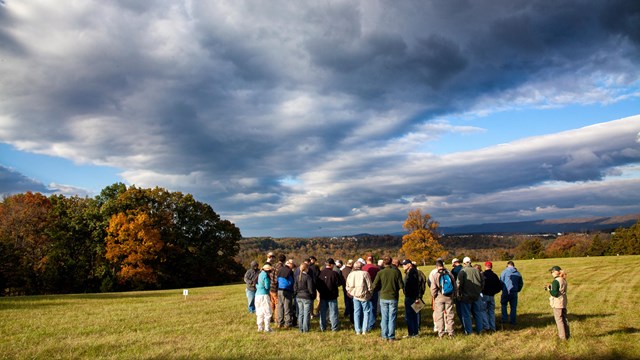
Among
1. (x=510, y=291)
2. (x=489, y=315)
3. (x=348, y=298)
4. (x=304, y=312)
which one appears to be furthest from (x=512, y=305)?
(x=304, y=312)

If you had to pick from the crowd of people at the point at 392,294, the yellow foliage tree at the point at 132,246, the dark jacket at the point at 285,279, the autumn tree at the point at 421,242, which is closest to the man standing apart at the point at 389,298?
the crowd of people at the point at 392,294

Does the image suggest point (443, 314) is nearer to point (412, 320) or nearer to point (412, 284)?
point (412, 320)

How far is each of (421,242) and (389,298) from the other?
61648 mm

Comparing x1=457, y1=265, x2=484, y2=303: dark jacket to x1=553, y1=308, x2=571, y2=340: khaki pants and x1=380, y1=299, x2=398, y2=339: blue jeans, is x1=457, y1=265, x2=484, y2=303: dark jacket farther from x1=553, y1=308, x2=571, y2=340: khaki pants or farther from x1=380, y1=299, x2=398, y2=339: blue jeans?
x1=380, y1=299, x2=398, y2=339: blue jeans

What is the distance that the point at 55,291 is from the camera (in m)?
49.3

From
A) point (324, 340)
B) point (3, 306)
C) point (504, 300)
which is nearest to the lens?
point (324, 340)

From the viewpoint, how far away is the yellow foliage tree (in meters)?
49.7

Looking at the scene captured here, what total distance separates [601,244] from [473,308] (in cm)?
8874

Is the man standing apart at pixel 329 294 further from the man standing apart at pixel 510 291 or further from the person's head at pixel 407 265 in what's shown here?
the man standing apart at pixel 510 291

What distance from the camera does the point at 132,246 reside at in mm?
50031

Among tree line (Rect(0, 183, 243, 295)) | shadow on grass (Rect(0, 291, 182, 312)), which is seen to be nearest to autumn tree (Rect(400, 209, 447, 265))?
tree line (Rect(0, 183, 243, 295))

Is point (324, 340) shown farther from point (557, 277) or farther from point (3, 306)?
point (3, 306)

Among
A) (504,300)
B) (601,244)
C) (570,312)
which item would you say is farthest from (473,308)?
(601,244)

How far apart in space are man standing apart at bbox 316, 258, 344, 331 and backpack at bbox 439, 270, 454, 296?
3436 millimetres
